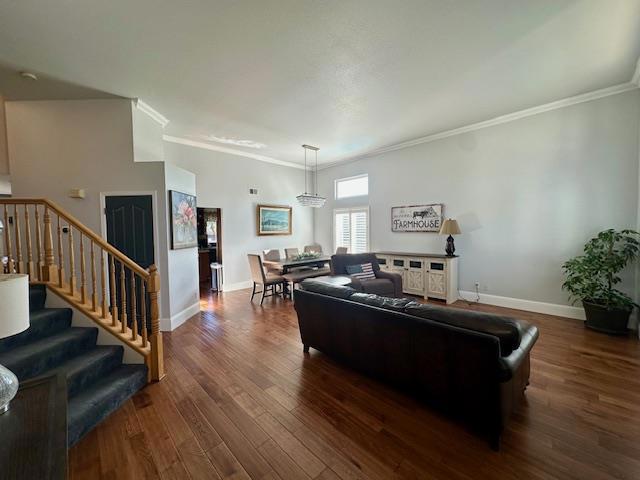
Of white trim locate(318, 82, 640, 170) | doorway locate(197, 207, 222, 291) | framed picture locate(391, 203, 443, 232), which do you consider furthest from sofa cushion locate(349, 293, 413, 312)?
doorway locate(197, 207, 222, 291)

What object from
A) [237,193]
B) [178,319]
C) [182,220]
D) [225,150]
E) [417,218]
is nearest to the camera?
[178,319]

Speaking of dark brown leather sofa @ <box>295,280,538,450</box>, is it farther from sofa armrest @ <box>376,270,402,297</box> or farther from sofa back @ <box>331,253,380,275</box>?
sofa armrest @ <box>376,270,402,297</box>

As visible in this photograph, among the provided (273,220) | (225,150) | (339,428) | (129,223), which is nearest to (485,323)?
(339,428)

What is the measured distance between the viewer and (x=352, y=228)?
23.0 ft

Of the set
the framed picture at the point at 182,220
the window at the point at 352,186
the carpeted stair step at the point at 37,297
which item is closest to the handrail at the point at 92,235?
the carpeted stair step at the point at 37,297

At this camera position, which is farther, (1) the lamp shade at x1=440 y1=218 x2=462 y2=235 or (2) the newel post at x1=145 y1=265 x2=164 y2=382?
(1) the lamp shade at x1=440 y1=218 x2=462 y2=235

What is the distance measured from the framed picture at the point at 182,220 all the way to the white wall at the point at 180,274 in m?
0.07

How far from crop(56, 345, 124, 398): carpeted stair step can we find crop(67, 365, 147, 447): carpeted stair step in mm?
44

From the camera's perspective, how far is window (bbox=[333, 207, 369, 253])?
265 inches

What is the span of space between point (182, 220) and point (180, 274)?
0.86m

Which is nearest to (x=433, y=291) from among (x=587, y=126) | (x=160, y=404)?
(x=587, y=126)

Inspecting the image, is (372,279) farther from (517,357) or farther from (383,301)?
(517,357)

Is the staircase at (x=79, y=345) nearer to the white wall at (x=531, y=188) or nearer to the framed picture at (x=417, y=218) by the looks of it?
the framed picture at (x=417, y=218)

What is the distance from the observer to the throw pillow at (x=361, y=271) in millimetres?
4723
